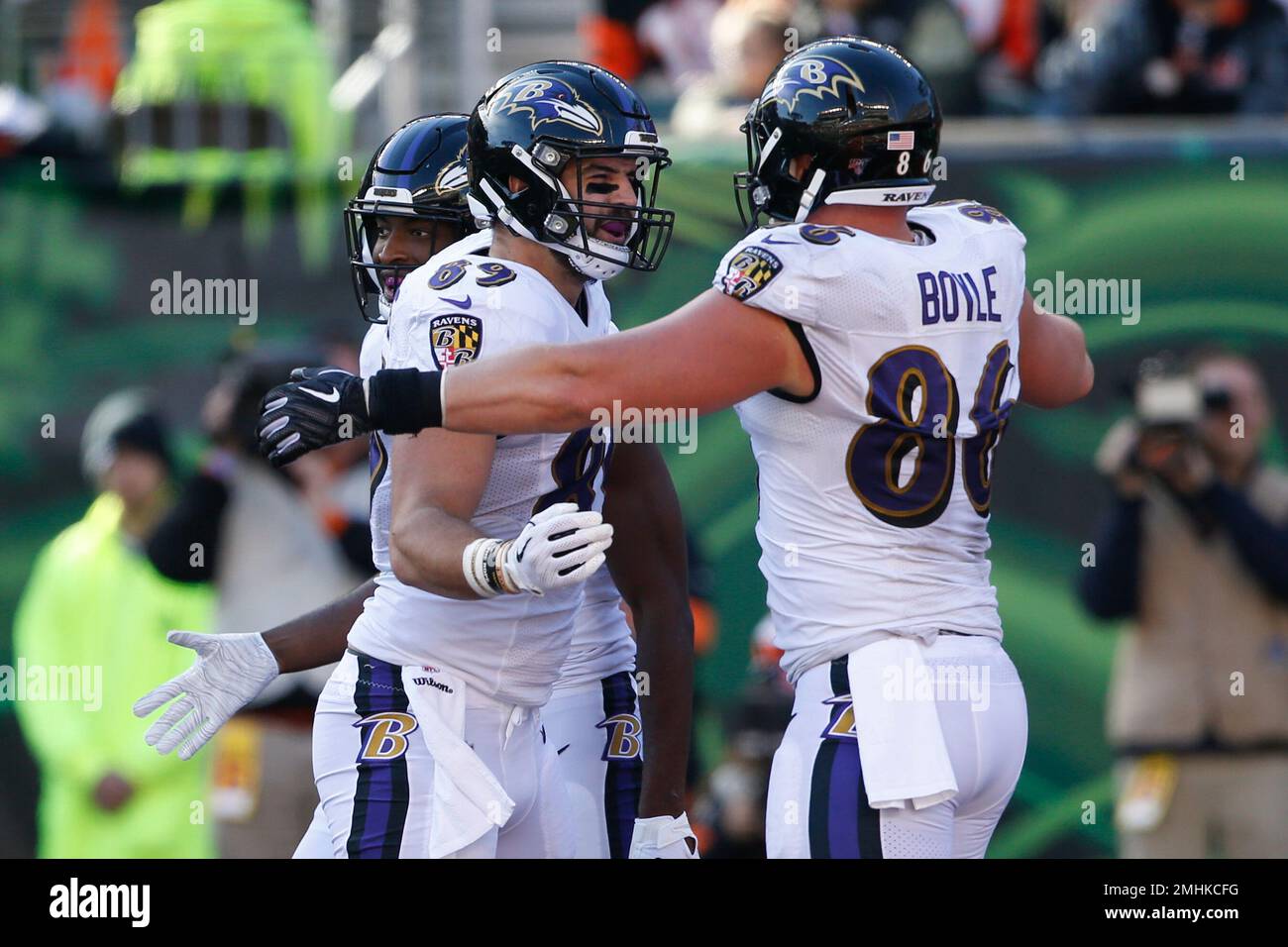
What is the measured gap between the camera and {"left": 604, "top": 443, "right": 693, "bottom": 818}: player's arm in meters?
4.57

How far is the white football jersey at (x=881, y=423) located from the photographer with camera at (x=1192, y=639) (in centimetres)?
353

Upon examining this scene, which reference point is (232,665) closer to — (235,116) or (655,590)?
(655,590)

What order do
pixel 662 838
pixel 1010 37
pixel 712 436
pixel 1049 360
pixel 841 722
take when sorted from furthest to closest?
pixel 1010 37, pixel 712 436, pixel 662 838, pixel 1049 360, pixel 841 722

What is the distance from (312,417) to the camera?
381 cm

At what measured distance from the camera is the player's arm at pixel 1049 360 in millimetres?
4305

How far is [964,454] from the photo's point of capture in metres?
4.00

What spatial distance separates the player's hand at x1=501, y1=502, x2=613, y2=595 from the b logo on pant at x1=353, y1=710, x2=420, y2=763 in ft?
1.60

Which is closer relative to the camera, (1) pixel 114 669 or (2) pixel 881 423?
(2) pixel 881 423

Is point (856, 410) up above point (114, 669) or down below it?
above

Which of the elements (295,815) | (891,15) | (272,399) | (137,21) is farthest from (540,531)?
(137,21)

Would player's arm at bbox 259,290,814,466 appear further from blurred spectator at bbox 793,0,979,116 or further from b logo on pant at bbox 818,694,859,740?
blurred spectator at bbox 793,0,979,116

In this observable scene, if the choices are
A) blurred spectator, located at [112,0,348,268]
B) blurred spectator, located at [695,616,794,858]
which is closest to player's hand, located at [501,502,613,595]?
blurred spectator, located at [695,616,794,858]

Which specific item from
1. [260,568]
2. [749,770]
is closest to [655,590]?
[749,770]

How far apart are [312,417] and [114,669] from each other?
12.8 ft
